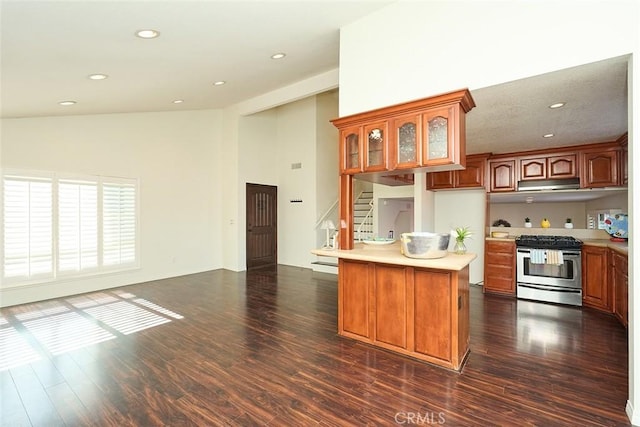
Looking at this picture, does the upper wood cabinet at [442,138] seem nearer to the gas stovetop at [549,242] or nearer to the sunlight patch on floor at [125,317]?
the gas stovetop at [549,242]

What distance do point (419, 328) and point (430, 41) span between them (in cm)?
269

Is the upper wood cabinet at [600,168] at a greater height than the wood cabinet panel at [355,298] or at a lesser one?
greater

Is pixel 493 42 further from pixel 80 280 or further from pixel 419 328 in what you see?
pixel 80 280

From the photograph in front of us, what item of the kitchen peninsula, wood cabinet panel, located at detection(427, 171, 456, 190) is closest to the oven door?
wood cabinet panel, located at detection(427, 171, 456, 190)

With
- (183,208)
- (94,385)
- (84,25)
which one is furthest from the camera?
(183,208)

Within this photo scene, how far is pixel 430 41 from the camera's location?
9.61 ft

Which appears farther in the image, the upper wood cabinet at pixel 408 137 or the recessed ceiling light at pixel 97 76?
the recessed ceiling light at pixel 97 76

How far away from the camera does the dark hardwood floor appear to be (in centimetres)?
209

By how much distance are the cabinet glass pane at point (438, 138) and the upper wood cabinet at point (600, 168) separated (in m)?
3.38

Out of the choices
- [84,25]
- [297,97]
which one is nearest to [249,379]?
[84,25]

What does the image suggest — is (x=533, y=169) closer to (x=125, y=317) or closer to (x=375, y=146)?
(x=375, y=146)

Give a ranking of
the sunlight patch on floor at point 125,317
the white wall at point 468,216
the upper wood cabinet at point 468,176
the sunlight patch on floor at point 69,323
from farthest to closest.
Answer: the white wall at point 468,216
the upper wood cabinet at point 468,176
the sunlight patch on floor at point 125,317
the sunlight patch on floor at point 69,323

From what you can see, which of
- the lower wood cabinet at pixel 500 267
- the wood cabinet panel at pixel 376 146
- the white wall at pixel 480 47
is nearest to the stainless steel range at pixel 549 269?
the lower wood cabinet at pixel 500 267

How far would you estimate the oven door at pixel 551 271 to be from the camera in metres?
4.49
